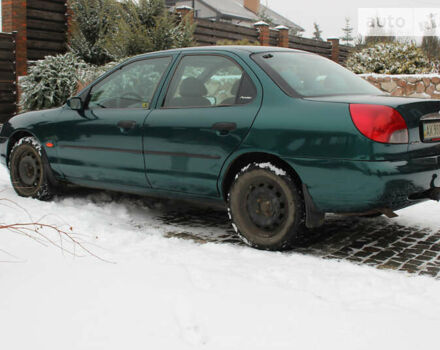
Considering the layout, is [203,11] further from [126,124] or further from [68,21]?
[126,124]

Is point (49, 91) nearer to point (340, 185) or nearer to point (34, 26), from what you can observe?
point (34, 26)

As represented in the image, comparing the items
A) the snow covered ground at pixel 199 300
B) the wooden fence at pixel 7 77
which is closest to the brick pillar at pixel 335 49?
the wooden fence at pixel 7 77

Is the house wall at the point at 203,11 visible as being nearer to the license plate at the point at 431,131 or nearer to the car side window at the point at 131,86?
the car side window at the point at 131,86

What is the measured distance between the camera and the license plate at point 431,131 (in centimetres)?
402

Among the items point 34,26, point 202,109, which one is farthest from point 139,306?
point 34,26

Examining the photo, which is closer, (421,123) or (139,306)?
(139,306)

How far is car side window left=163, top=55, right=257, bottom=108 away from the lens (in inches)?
176

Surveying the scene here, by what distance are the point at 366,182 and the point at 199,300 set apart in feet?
4.77

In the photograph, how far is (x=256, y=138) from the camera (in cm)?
420

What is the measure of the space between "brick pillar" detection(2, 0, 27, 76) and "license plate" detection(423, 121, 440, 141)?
12.5 m

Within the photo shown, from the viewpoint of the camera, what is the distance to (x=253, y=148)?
166 inches

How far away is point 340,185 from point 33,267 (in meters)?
2.14

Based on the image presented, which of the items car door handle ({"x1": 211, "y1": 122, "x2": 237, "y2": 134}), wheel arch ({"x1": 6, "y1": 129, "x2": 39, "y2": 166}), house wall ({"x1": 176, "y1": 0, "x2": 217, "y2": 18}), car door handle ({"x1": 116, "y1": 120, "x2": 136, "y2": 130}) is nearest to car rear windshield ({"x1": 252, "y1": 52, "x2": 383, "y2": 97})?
car door handle ({"x1": 211, "y1": 122, "x2": 237, "y2": 134})

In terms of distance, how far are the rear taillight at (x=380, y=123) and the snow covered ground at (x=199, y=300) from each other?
91 cm
